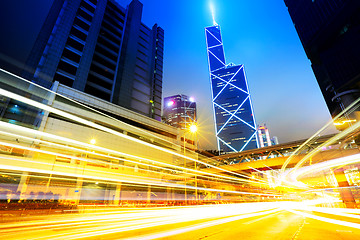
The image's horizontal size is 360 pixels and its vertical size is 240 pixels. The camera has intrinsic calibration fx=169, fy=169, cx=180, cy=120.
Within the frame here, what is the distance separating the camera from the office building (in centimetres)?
3447

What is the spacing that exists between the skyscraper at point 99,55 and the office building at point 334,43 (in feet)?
188

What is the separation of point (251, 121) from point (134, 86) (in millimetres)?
151593

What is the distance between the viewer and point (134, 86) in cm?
6938

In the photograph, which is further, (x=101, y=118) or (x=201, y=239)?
(x=101, y=118)

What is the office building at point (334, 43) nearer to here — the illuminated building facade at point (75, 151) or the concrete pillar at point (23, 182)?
the illuminated building facade at point (75, 151)

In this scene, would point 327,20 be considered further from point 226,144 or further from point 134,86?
point 226,144

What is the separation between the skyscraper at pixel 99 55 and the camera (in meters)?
50.8

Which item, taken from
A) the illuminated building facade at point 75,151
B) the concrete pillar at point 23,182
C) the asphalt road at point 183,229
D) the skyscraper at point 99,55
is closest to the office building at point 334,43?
the asphalt road at point 183,229

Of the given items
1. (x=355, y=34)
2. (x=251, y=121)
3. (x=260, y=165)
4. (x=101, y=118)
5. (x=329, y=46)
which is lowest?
(x=260, y=165)

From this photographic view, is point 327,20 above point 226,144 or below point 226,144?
below

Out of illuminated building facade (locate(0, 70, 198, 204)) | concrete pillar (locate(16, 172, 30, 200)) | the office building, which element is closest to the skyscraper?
illuminated building facade (locate(0, 70, 198, 204))

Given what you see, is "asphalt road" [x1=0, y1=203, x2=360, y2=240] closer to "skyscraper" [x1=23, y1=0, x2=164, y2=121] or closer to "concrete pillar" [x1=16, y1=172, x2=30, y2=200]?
"concrete pillar" [x1=16, y1=172, x2=30, y2=200]

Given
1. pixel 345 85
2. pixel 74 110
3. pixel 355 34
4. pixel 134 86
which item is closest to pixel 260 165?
pixel 345 85

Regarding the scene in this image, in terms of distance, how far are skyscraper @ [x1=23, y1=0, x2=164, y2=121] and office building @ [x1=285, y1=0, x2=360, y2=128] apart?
57.4m
